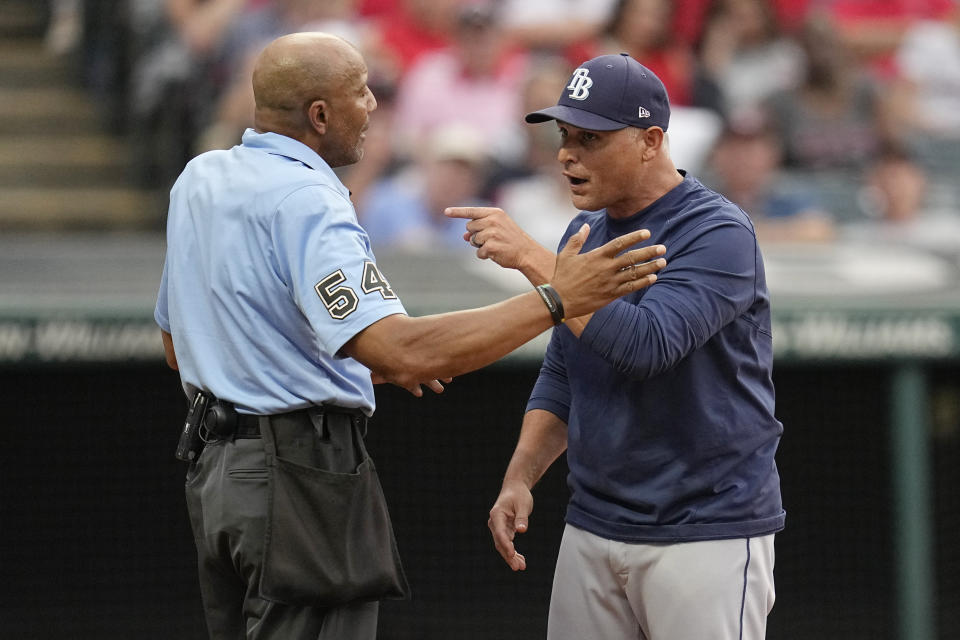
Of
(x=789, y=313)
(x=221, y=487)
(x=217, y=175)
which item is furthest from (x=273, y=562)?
(x=789, y=313)

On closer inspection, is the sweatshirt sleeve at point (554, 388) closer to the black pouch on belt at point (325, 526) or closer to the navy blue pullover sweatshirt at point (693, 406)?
the navy blue pullover sweatshirt at point (693, 406)

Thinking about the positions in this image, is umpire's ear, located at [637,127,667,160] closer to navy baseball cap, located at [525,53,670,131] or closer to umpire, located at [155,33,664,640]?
navy baseball cap, located at [525,53,670,131]

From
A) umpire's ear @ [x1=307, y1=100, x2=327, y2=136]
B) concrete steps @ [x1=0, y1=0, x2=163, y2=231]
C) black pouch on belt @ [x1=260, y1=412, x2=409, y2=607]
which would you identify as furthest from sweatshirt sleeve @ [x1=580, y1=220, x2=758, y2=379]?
concrete steps @ [x1=0, y1=0, x2=163, y2=231]

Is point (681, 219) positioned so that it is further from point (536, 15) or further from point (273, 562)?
point (536, 15)

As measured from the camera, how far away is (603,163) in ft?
8.11

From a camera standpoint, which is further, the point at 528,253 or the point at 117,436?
the point at 117,436

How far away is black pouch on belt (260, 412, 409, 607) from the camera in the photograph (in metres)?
2.23

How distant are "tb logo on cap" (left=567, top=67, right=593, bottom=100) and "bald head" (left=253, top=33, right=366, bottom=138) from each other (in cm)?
41

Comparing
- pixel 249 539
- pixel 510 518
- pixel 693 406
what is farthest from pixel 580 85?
pixel 249 539

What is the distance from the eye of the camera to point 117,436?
477cm

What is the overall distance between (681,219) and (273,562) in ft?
3.16

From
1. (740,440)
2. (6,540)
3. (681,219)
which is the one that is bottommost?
(6,540)

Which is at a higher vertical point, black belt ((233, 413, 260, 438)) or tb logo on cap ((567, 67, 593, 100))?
tb logo on cap ((567, 67, 593, 100))

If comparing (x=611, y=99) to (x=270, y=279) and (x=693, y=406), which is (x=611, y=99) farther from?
(x=270, y=279)
